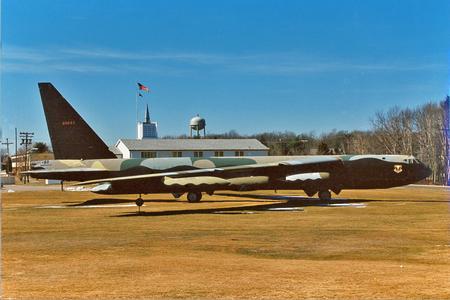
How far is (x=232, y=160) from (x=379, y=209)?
1204 centimetres

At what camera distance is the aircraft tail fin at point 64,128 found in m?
39.6

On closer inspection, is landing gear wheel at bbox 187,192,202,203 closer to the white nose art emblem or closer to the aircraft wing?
the aircraft wing

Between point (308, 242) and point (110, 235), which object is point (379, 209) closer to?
point (308, 242)

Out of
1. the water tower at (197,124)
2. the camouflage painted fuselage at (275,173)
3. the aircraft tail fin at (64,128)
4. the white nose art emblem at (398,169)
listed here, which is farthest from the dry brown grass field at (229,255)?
the water tower at (197,124)

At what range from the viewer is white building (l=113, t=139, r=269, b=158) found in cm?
9288

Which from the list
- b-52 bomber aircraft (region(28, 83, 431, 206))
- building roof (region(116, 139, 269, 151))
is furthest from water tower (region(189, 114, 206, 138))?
b-52 bomber aircraft (region(28, 83, 431, 206))

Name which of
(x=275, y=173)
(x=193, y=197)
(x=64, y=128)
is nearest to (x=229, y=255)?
(x=275, y=173)

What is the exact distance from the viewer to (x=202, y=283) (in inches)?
476

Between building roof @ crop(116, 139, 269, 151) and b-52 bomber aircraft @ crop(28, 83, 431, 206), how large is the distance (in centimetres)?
5230

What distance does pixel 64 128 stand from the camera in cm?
3975

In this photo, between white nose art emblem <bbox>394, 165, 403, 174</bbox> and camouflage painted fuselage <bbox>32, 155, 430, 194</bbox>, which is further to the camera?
white nose art emblem <bbox>394, 165, 403, 174</bbox>

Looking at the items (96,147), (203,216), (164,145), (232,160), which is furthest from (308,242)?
(164,145)

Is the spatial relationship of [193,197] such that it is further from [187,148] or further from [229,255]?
[187,148]

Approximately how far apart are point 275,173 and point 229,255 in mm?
20898
